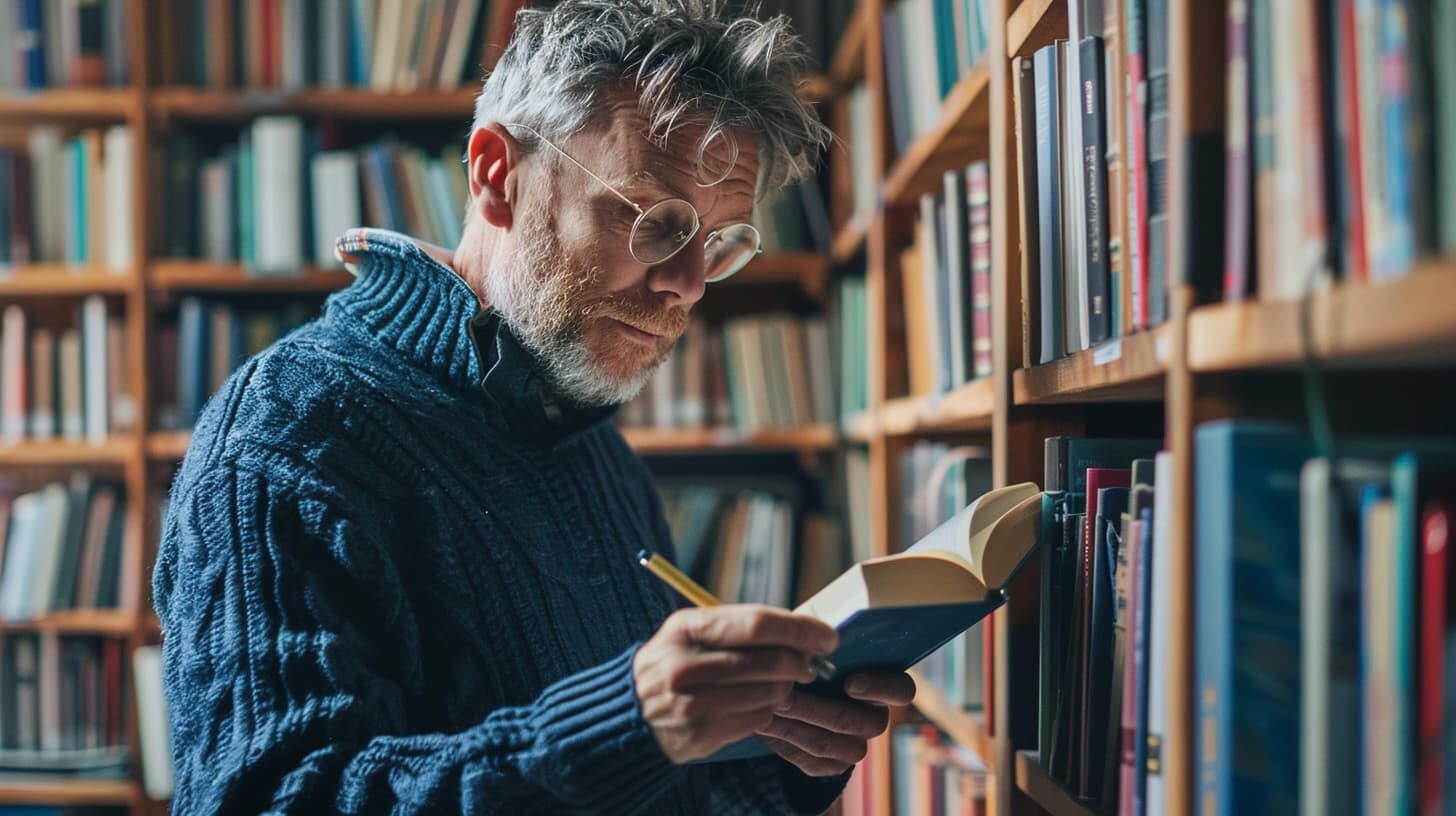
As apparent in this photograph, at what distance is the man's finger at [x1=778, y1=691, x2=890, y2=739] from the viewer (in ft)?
3.12

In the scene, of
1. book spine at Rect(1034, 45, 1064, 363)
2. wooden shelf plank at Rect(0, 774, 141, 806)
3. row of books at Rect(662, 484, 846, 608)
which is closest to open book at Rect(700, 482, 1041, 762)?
book spine at Rect(1034, 45, 1064, 363)

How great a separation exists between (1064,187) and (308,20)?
2.04 metres

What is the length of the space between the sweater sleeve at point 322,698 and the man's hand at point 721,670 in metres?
0.02

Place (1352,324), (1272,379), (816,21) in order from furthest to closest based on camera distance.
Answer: (816,21)
(1272,379)
(1352,324)

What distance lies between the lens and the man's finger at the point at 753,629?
76 cm

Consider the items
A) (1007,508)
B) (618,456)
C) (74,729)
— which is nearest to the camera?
(1007,508)

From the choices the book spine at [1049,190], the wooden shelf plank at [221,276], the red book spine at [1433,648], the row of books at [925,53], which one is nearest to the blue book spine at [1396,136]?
the red book spine at [1433,648]

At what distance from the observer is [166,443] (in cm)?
248

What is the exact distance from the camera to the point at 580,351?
1185 millimetres

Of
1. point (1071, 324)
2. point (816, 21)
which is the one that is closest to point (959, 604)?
point (1071, 324)

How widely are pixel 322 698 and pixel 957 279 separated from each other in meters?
0.92

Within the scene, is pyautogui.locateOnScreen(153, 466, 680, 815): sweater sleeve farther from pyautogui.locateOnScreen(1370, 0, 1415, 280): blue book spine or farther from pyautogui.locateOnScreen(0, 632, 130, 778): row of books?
pyautogui.locateOnScreen(0, 632, 130, 778): row of books

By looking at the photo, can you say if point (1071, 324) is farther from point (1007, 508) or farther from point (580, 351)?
point (580, 351)

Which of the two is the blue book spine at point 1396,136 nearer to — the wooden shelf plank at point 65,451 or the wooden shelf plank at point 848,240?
the wooden shelf plank at point 848,240
